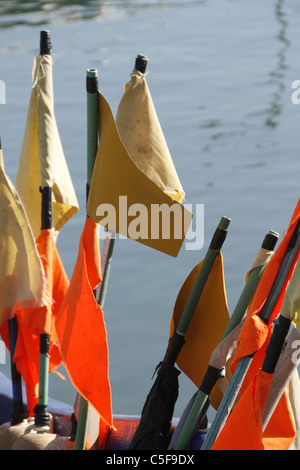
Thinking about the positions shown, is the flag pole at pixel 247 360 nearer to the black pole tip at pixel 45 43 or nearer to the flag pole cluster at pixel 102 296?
the flag pole cluster at pixel 102 296

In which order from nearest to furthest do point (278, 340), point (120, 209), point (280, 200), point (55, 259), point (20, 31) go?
1. point (278, 340)
2. point (120, 209)
3. point (55, 259)
4. point (280, 200)
5. point (20, 31)

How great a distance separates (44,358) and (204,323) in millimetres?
387

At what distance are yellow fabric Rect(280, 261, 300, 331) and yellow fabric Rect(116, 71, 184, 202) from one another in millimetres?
475

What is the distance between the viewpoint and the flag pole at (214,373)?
61.9 inches

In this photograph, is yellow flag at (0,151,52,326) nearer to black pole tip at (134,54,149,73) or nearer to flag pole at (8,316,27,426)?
flag pole at (8,316,27,426)

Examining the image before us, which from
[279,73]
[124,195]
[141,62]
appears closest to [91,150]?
[124,195]

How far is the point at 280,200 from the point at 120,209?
2.87 metres

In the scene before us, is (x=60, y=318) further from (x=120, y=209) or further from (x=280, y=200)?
(x=280, y=200)

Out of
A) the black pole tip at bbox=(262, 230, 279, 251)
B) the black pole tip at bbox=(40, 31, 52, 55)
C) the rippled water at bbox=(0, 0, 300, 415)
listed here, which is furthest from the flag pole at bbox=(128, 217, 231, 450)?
the rippled water at bbox=(0, 0, 300, 415)

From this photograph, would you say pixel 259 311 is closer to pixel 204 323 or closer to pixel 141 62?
pixel 204 323

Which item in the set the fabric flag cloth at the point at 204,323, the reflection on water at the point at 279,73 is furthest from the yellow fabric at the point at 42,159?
the reflection on water at the point at 279,73

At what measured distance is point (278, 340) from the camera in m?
1.46

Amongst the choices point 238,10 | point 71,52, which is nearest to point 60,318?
point 71,52
